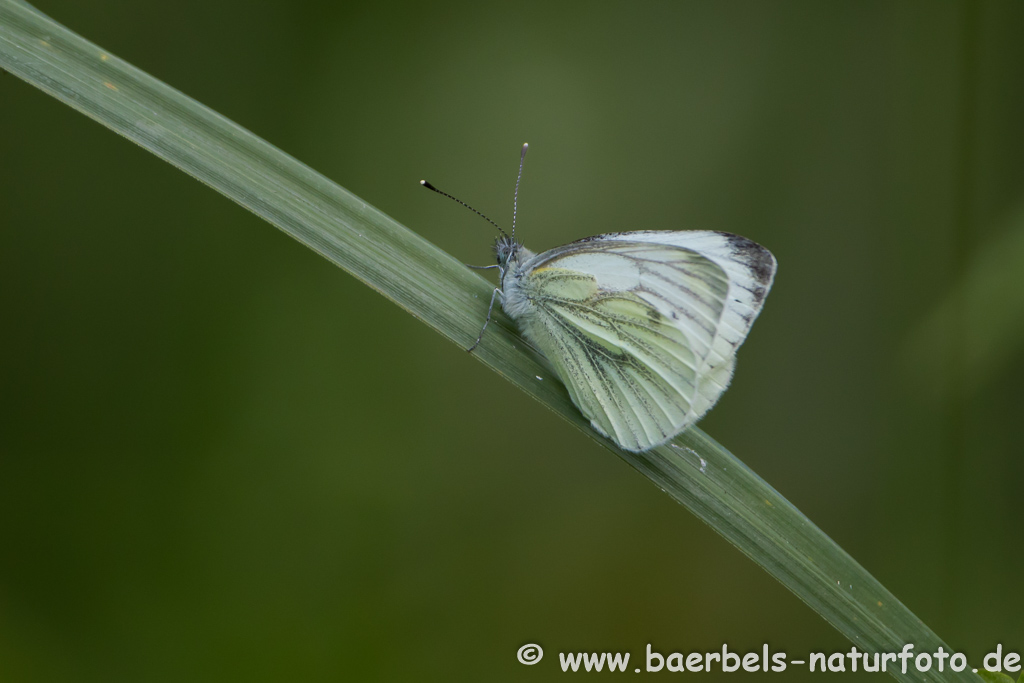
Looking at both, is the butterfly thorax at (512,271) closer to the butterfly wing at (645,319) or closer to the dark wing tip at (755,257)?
the butterfly wing at (645,319)

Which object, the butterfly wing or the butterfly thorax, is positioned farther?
the butterfly thorax

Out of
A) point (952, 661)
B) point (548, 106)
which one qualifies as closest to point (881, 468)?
point (952, 661)

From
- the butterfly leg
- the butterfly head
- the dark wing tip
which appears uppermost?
the butterfly head

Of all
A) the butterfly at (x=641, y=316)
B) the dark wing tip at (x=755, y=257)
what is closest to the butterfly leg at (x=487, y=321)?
the butterfly at (x=641, y=316)

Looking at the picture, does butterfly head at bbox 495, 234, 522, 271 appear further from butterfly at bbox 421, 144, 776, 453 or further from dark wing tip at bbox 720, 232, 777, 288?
dark wing tip at bbox 720, 232, 777, 288

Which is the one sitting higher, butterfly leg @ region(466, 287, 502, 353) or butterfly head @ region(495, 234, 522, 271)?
butterfly head @ region(495, 234, 522, 271)

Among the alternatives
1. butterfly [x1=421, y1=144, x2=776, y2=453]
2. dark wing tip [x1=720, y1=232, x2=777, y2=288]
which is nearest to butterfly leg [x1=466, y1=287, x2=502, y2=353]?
butterfly [x1=421, y1=144, x2=776, y2=453]

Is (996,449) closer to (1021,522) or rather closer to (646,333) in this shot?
(1021,522)
